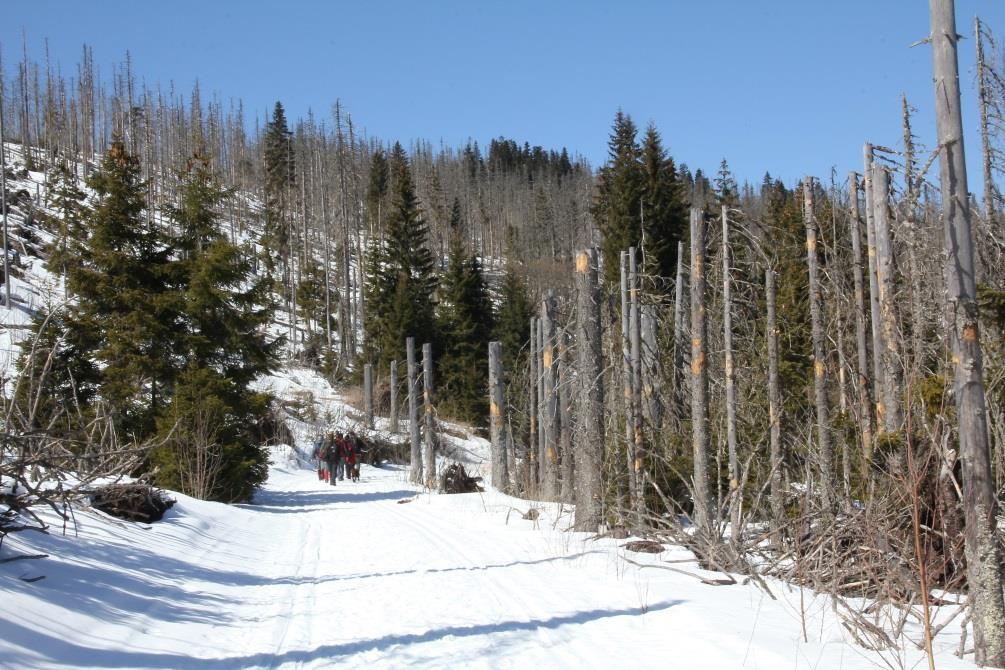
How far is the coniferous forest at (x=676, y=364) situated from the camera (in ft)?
22.0

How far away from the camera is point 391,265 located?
53.3 meters

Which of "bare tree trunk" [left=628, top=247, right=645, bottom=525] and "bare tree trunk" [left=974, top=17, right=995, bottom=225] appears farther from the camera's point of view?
"bare tree trunk" [left=974, top=17, right=995, bottom=225]

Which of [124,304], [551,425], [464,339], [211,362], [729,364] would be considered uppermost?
[464,339]

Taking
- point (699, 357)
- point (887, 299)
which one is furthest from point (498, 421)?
point (887, 299)

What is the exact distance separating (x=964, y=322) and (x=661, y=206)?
106ft

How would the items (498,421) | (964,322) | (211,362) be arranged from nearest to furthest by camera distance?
(964,322), (211,362), (498,421)

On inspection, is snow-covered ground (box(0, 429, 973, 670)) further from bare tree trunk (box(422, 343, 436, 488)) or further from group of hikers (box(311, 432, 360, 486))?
group of hikers (box(311, 432, 360, 486))

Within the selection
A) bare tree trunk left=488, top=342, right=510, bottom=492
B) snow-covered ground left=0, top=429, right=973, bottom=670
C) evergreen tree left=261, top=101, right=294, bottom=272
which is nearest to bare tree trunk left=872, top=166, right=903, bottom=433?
snow-covered ground left=0, top=429, right=973, bottom=670

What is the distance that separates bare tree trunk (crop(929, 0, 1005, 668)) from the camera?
18.5 ft

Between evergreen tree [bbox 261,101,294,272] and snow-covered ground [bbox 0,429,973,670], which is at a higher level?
evergreen tree [bbox 261,101,294,272]

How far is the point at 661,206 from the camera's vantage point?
1469 inches

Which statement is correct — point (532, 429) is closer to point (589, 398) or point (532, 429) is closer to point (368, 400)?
point (589, 398)

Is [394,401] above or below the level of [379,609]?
above

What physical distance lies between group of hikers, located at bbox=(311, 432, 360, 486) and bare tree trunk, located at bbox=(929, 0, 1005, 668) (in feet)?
79.0
